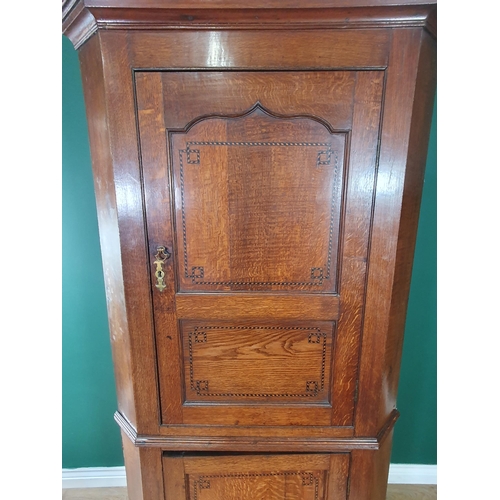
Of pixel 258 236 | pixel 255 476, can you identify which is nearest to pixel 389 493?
pixel 255 476

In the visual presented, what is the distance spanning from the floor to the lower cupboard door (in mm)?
605

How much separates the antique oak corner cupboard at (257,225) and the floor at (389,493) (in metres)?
0.51

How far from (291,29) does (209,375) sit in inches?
32.9

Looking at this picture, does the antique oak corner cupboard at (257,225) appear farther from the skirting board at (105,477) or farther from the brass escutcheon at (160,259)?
the skirting board at (105,477)

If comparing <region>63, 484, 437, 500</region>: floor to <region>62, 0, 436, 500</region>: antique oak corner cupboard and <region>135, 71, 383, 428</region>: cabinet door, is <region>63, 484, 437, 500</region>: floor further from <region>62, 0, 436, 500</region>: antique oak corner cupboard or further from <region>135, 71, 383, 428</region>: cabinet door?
<region>135, 71, 383, 428</region>: cabinet door

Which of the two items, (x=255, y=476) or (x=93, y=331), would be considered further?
(x=93, y=331)

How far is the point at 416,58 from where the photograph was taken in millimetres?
744

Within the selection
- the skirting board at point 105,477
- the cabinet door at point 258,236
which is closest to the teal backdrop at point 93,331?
the skirting board at point 105,477

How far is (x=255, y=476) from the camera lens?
1.00 metres

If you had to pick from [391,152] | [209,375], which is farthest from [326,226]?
[209,375]

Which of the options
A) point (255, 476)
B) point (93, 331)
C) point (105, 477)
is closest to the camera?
point (255, 476)

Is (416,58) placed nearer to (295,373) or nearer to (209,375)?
(295,373)

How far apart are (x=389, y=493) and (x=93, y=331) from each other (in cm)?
134

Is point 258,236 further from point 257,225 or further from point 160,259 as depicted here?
point 160,259
